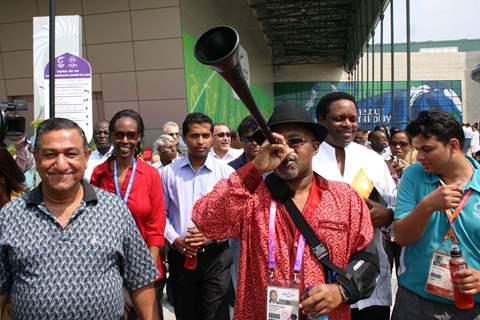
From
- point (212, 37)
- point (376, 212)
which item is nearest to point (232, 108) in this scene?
point (376, 212)

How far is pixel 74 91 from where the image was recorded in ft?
16.6

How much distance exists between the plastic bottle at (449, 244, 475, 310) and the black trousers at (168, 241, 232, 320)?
1.92 metres

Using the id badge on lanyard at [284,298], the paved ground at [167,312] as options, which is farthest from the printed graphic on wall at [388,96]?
the id badge on lanyard at [284,298]

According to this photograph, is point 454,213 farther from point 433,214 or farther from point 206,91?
point 206,91

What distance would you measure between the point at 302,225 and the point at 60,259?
111 centimetres

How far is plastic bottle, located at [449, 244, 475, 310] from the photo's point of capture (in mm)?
2326

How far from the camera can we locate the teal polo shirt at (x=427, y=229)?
2467 mm

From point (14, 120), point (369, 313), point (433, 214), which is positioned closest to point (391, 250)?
point (369, 313)

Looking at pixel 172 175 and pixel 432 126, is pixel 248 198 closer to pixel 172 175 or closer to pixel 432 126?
pixel 432 126

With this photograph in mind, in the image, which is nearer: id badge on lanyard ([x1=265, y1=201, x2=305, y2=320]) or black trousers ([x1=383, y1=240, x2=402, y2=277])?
id badge on lanyard ([x1=265, y1=201, x2=305, y2=320])

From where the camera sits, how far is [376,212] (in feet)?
9.34

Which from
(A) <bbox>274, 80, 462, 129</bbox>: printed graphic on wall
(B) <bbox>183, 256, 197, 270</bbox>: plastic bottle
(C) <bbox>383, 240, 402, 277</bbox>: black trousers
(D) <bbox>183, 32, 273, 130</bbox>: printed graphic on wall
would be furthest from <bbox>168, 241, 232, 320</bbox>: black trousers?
(A) <bbox>274, 80, 462, 129</bbox>: printed graphic on wall

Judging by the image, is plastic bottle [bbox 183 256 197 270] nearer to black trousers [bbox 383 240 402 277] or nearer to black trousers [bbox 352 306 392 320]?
black trousers [bbox 352 306 392 320]

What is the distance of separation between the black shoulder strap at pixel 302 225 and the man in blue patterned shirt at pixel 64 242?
0.79 metres
